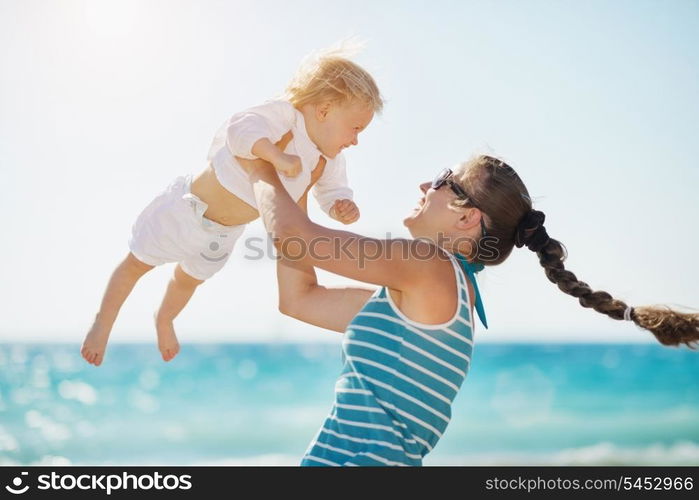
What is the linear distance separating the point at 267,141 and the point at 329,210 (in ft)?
2.08


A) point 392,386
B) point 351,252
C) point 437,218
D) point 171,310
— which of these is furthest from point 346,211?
point 392,386

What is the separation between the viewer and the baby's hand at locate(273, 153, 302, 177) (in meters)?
2.74

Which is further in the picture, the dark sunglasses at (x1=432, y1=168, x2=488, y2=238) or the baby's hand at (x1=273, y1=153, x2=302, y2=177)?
the baby's hand at (x1=273, y1=153, x2=302, y2=177)

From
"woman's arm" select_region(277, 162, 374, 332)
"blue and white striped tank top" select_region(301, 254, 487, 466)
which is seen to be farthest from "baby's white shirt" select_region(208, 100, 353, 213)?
"blue and white striped tank top" select_region(301, 254, 487, 466)

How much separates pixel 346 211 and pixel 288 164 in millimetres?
629

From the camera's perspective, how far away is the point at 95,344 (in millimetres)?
3369

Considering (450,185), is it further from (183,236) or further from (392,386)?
(183,236)

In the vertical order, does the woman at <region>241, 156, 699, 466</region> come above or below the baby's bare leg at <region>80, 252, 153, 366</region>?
below

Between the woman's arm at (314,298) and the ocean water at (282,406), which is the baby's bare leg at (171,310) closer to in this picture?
the woman's arm at (314,298)

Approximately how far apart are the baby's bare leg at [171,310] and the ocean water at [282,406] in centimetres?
626

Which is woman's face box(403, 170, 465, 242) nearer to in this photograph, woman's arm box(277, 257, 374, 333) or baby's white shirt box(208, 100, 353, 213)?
woman's arm box(277, 257, 374, 333)

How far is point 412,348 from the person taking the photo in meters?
2.15

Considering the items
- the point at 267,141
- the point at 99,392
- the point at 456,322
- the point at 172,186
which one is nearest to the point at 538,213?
the point at 456,322
